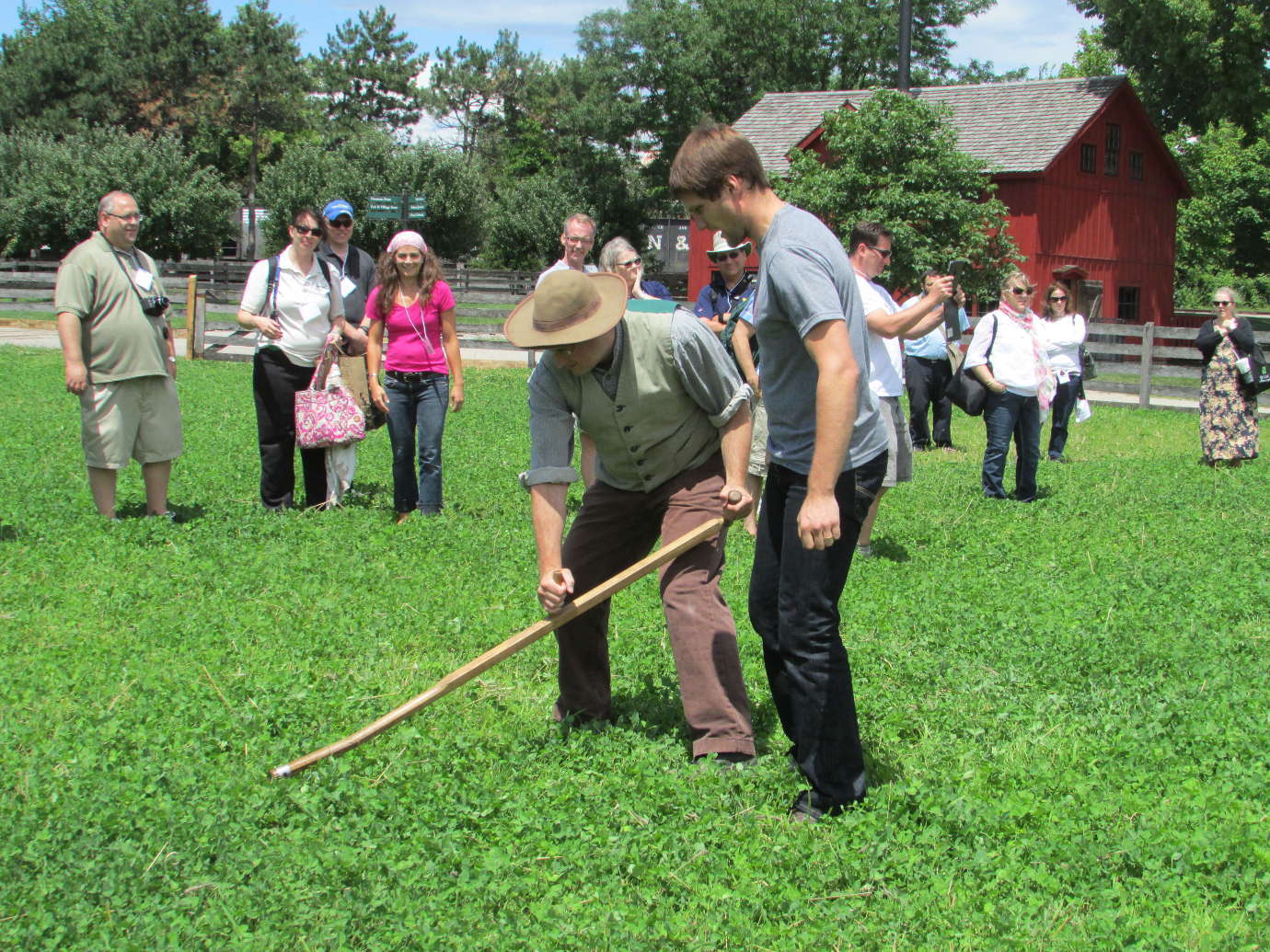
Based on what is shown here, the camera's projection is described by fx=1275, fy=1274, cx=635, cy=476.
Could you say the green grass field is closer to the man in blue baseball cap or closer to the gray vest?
the gray vest

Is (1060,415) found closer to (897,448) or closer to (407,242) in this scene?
(897,448)

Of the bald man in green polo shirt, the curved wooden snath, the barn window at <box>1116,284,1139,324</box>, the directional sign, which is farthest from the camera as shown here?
the barn window at <box>1116,284,1139,324</box>

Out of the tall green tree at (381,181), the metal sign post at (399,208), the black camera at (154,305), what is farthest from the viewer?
the tall green tree at (381,181)

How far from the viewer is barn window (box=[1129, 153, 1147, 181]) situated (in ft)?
124

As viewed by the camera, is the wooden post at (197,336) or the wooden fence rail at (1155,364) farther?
the wooden post at (197,336)

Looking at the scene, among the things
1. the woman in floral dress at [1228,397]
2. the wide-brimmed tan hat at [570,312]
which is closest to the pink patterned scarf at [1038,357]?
the woman in floral dress at [1228,397]

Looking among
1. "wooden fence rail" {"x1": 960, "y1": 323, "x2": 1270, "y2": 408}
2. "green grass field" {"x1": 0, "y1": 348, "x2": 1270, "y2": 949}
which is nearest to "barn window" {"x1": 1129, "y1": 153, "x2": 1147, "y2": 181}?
"wooden fence rail" {"x1": 960, "y1": 323, "x2": 1270, "y2": 408}

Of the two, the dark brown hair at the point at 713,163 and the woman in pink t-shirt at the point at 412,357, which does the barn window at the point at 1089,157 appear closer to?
the woman in pink t-shirt at the point at 412,357

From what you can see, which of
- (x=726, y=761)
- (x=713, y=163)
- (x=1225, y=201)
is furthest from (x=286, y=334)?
(x=1225, y=201)

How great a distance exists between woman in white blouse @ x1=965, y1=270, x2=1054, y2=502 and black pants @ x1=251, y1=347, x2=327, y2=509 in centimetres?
533

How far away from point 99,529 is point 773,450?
210 inches

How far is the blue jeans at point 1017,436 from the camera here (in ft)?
34.0

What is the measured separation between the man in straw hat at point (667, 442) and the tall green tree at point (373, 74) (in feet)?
305

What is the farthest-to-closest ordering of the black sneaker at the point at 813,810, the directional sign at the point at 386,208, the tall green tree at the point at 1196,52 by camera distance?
the tall green tree at the point at 1196,52 → the directional sign at the point at 386,208 → the black sneaker at the point at 813,810
